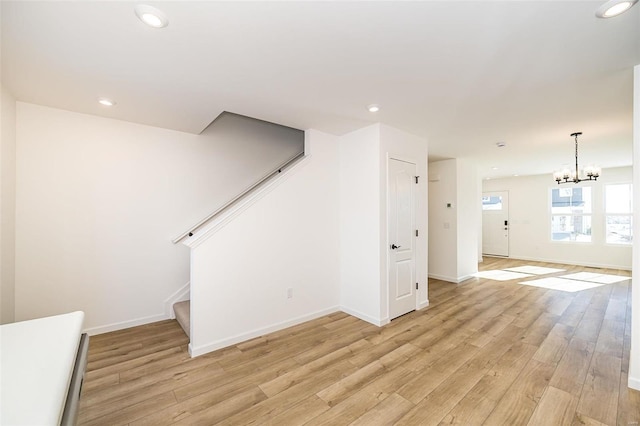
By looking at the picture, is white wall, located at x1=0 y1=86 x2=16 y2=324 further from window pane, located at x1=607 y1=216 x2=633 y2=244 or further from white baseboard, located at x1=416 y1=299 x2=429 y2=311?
window pane, located at x1=607 y1=216 x2=633 y2=244

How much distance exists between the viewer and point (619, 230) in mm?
6586

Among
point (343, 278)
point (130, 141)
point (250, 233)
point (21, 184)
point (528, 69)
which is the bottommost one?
point (343, 278)

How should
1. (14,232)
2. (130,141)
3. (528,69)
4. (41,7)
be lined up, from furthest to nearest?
(130,141) < (14,232) < (528,69) < (41,7)

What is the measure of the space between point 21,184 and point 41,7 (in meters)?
2.19

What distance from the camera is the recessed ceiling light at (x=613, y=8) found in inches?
55.9

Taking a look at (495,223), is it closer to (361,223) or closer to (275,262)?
(361,223)

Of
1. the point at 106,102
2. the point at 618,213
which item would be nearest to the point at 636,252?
the point at 106,102

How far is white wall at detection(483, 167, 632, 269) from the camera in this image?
6.61 m

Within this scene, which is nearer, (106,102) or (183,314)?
(106,102)

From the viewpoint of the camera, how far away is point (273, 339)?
9.76ft

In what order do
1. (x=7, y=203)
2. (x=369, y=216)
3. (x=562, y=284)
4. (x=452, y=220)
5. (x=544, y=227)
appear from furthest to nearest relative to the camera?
(x=544, y=227)
(x=452, y=220)
(x=562, y=284)
(x=369, y=216)
(x=7, y=203)

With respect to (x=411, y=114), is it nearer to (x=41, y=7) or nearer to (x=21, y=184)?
(x=41, y=7)

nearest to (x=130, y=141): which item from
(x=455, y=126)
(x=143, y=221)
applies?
(x=143, y=221)

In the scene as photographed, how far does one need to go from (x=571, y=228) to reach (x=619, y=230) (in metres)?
0.89
